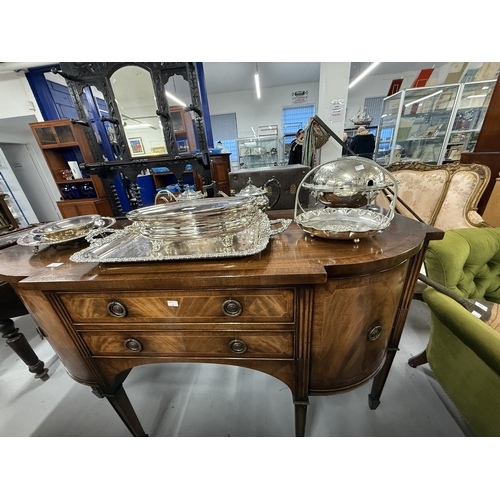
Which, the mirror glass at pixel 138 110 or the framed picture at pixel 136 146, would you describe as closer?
the mirror glass at pixel 138 110

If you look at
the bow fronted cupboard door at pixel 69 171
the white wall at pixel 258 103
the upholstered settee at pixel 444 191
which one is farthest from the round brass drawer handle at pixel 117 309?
the white wall at pixel 258 103

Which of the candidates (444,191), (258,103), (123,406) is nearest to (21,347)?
(123,406)

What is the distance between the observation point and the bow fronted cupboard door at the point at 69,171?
281 cm

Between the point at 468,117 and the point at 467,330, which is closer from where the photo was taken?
the point at 467,330

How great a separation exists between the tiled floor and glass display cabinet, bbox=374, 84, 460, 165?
121 inches

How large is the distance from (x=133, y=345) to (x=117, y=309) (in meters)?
0.15

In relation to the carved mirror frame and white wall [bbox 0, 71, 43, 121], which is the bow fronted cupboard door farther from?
the carved mirror frame

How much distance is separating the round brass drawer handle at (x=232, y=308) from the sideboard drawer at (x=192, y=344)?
0.09 meters

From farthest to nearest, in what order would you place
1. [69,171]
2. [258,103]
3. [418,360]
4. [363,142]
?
1. [258,103]
2. [363,142]
3. [69,171]
4. [418,360]

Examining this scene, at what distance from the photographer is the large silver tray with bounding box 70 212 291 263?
2.01ft

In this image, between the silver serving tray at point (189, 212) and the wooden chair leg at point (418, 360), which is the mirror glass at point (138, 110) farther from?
the wooden chair leg at point (418, 360)

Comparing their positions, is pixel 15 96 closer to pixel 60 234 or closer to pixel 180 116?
pixel 180 116

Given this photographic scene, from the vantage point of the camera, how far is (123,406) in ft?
2.76

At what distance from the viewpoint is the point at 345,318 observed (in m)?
0.59
